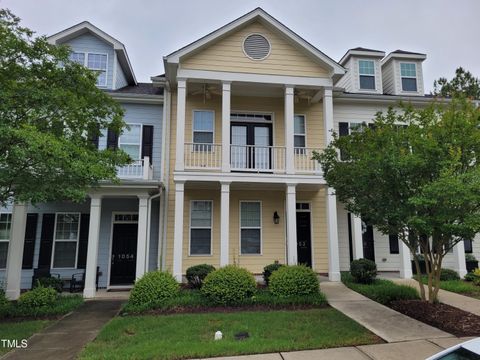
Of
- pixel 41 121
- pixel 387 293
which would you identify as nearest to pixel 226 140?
pixel 41 121

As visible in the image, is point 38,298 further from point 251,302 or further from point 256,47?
point 256,47

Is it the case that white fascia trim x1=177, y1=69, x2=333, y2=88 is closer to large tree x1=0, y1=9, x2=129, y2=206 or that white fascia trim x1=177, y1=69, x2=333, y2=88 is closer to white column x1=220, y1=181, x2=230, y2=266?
white column x1=220, y1=181, x2=230, y2=266

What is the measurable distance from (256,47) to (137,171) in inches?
241

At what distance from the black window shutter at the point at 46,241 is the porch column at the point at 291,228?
27.1 feet

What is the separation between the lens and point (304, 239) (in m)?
12.5

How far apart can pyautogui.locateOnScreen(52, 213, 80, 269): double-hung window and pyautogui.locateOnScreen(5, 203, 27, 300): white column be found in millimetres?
1883

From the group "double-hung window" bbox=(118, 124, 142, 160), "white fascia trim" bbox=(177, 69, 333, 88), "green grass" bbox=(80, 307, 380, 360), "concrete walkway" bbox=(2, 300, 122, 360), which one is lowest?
"concrete walkway" bbox=(2, 300, 122, 360)

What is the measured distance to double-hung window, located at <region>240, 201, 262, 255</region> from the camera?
1207cm

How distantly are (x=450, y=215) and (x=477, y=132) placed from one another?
5.48 feet

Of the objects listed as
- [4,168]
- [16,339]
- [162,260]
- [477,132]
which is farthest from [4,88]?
[477,132]

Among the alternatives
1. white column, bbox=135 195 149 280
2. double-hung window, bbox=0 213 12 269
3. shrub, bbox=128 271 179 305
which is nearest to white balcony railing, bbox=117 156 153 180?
white column, bbox=135 195 149 280

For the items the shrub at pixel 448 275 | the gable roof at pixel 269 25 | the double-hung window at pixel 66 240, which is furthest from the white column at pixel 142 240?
the shrub at pixel 448 275

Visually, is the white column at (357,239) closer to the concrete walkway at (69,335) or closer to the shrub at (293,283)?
the shrub at (293,283)

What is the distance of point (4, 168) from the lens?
19.9 ft
